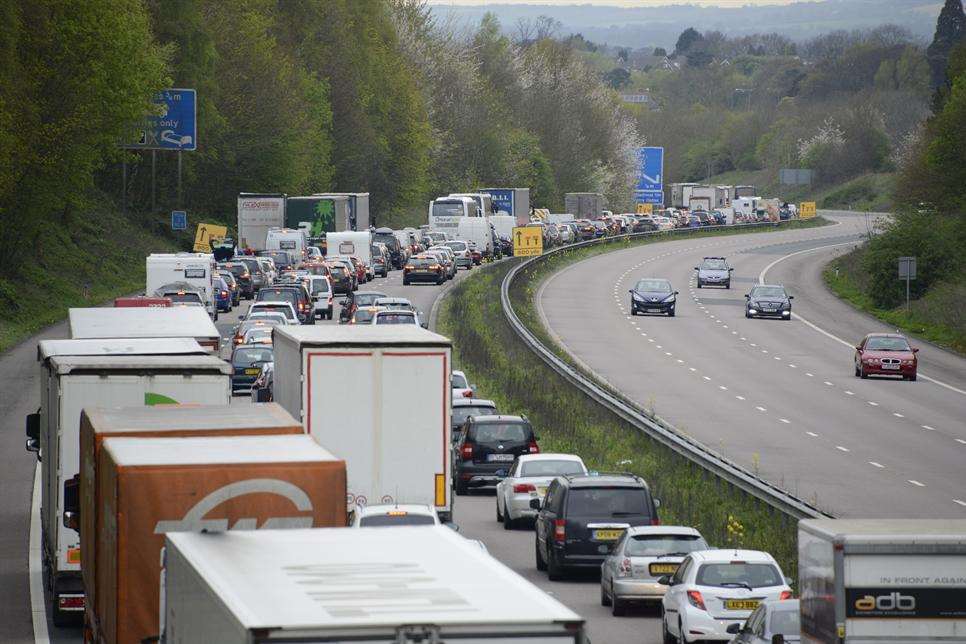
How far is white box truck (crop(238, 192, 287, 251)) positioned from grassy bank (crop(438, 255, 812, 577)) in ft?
75.4

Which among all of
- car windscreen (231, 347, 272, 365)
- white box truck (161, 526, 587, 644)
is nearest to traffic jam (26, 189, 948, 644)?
white box truck (161, 526, 587, 644)

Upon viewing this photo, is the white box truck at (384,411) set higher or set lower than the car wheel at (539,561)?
higher

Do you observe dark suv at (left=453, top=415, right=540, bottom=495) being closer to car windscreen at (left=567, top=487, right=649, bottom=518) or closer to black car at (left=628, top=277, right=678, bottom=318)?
car windscreen at (left=567, top=487, right=649, bottom=518)

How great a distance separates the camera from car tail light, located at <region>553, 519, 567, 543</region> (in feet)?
75.4

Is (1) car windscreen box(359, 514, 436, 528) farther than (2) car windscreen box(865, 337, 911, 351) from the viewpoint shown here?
No

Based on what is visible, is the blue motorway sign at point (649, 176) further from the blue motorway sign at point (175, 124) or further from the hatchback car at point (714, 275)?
the blue motorway sign at point (175, 124)

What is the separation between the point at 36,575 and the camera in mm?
22906

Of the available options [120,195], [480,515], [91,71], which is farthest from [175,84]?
[480,515]

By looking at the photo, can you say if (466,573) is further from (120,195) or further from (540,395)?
(120,195)

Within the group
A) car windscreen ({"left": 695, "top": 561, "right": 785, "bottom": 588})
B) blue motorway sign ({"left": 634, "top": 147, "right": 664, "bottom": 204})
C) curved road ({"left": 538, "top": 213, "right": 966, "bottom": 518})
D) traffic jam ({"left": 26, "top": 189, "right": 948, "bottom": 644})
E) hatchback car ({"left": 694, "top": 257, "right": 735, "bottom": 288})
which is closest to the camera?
traffic jam ({"left": 26, "top": 189, "right": 948, "bottom": 644})

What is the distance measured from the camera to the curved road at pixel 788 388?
33688 millimetres

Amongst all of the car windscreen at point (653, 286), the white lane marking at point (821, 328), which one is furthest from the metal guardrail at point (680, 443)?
the white lane marking at point (821, 328)

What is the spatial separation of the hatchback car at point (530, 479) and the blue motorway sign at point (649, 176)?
137m

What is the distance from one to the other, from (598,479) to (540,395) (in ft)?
57.8
